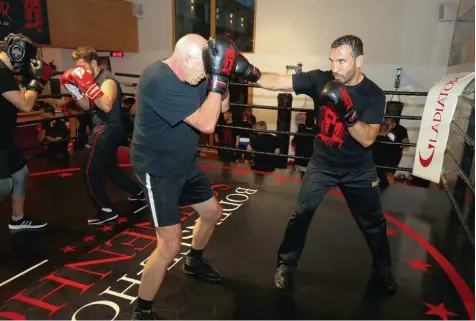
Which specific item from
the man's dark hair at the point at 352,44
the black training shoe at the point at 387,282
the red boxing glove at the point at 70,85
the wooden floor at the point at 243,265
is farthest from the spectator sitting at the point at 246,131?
the man's dark hair at the point at 352,44

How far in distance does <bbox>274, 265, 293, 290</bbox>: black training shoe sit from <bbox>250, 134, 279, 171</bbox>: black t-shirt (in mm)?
2143

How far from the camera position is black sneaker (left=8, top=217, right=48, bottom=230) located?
2574 millimetres

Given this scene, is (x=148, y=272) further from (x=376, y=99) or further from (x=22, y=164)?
(x=22, y=164)

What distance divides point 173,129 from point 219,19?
534 centimetres

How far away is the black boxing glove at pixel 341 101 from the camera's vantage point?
1637 mm

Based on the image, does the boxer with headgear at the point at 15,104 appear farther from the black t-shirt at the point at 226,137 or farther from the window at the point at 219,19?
the window at the point at 219,19

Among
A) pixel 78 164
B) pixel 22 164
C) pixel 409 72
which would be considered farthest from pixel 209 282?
pixel 409 72

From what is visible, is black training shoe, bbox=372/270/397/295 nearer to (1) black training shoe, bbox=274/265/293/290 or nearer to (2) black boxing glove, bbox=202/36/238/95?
(1) black training shoe, bbox=274/265/293/290

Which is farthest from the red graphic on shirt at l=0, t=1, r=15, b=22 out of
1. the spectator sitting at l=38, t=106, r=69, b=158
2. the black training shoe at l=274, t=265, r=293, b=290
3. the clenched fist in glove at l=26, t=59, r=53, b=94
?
the black training shoe at l=274, t=265, r=293, b=290

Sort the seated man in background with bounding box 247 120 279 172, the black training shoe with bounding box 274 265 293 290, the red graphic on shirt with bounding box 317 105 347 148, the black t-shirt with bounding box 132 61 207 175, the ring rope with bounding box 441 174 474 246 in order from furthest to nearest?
1. the seated man in background with bounding box 247 120 279 172
2. the ring rope with bounding box 441 174 474 246
3. the black training shoe with bounding box 274 265 293 290
4. the red graphic on shirt with bounding box 317 105 347 148
5. the black t-shirt with bounding box 132 61 207 175

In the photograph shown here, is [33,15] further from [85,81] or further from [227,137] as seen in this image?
[85,81]

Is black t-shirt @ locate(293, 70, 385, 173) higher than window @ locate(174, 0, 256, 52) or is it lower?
lower

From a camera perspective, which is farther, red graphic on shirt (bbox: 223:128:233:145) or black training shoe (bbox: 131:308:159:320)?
red graphic on shirt (bbox: 223:128:233:145)

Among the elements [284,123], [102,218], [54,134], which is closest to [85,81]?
[102,218]
